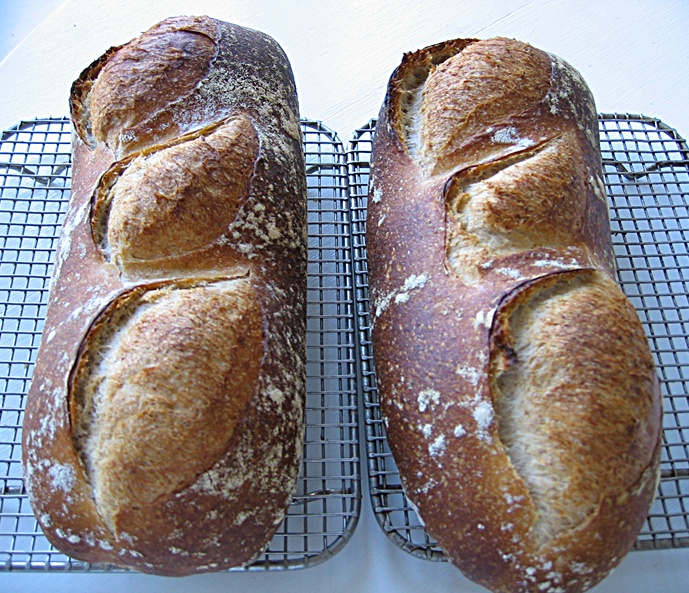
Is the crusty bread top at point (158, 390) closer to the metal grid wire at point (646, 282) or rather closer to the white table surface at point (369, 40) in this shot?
the metal grid wire at point (646, 282)

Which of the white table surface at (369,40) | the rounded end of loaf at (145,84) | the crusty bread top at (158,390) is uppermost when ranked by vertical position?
the white table surface at (369,40)

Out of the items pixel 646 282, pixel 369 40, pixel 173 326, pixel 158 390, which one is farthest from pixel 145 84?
pixel 646 282

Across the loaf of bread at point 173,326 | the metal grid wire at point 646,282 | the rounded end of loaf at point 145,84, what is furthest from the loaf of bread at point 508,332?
the rounded end of loaf at point 145,84

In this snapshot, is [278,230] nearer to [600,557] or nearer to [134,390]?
[134,390]

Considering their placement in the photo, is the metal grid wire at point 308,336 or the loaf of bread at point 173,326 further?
the metal grid wire at point 308,336

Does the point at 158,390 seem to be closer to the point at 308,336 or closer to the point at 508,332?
the point at 308,336

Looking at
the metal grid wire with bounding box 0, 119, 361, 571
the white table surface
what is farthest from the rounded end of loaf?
the white table surface

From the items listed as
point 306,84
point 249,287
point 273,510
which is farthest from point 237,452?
point 306,84
